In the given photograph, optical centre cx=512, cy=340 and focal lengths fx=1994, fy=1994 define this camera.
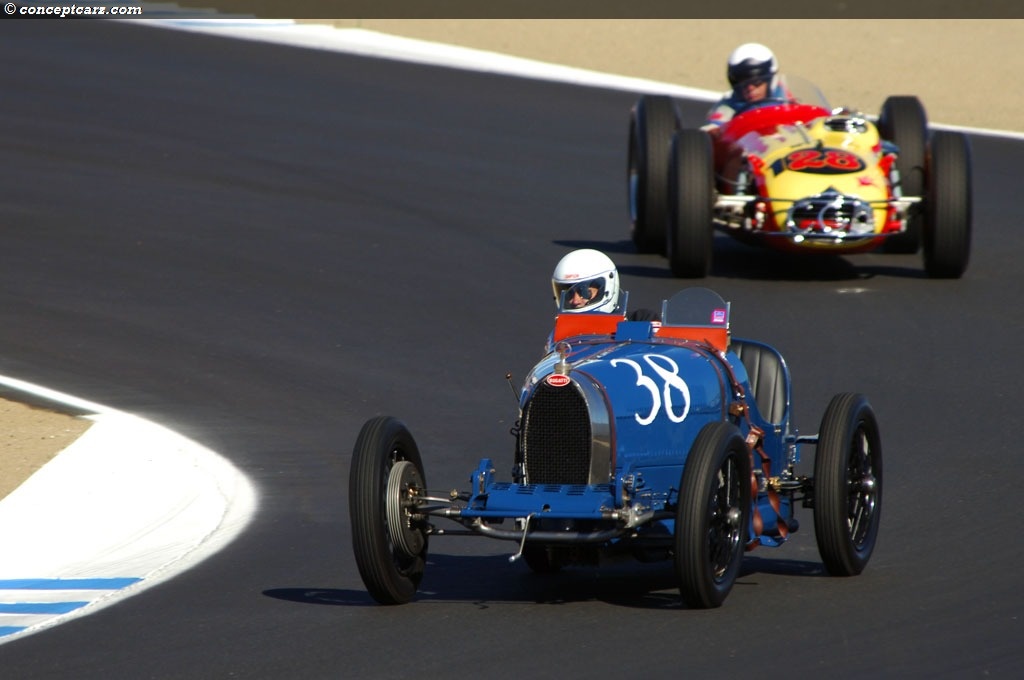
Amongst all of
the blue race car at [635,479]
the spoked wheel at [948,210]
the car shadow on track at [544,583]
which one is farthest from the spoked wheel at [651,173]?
the blue race car at [635,479]

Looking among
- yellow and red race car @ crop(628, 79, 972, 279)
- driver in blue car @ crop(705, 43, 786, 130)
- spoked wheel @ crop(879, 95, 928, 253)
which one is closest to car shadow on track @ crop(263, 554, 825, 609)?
yellow and red race car @ crop(628, 79, 972, 279)

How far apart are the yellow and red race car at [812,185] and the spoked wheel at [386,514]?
8.72 m

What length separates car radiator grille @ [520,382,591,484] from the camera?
8.55 metres

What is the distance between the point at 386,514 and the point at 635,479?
3.51ft

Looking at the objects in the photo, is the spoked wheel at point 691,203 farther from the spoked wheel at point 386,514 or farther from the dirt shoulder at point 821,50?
the dirt shoulder at point 821,50

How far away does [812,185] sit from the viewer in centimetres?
1684

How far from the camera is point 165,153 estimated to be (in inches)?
938

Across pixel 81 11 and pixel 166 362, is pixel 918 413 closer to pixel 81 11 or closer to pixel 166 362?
pixel 166 362

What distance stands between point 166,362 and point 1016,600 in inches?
317

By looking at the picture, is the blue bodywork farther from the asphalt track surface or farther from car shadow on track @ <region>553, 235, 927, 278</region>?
car shadow on track @ <region>553, 235, 927, 278</region>

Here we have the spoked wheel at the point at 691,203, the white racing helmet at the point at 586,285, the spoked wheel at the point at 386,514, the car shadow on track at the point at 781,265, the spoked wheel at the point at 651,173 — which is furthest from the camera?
the spoked wheel at the point at 651,173

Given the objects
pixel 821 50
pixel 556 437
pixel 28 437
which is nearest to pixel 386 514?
pixel 556 437

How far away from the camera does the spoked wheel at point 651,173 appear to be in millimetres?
18562

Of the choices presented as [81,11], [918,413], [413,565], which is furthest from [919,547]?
[81,11]
